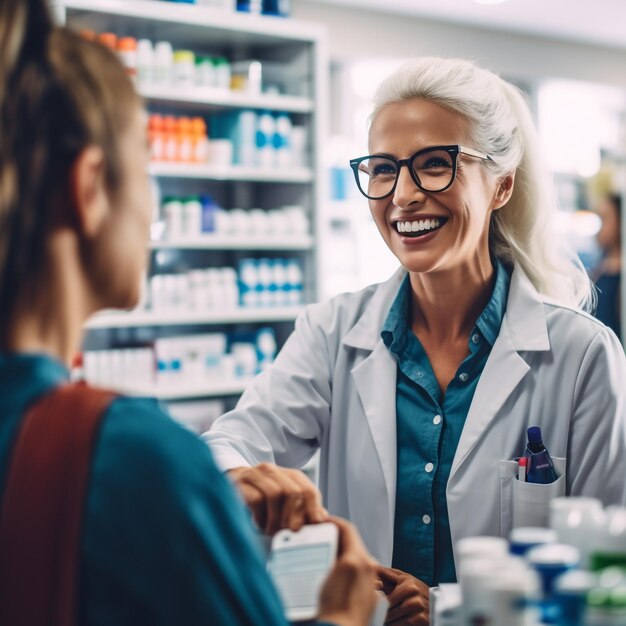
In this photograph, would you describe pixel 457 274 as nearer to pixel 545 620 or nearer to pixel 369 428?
pixel 369 428

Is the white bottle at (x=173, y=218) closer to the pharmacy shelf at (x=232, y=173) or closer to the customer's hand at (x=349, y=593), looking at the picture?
the pharmacy shelf at (x=232, y=173)

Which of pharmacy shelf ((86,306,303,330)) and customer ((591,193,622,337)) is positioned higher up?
customer ((591,193,622,337))

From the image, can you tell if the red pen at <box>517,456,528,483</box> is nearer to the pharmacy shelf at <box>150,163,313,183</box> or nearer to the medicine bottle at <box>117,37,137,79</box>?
the pharmacy shelf at <box>150,163,313,183</box>

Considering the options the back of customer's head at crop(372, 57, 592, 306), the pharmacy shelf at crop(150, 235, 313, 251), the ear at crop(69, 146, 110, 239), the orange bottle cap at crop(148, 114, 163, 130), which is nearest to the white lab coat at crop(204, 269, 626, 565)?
the back of customer's head at crop(372, 57, 592, 306)

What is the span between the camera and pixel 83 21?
14.1 ft

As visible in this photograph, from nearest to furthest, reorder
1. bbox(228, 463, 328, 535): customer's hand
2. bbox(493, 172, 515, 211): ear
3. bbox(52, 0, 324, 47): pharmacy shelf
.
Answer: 1. bbox(228, 463, 328, 535): customer's hand
2. bbox(493, 172, 515, 211): ear
3. bbox(52, 0, 324, 47): pharmacy shelf

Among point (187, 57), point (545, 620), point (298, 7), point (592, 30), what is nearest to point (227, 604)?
point (545, 620)

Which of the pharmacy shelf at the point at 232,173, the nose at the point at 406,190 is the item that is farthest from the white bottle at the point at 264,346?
the nose at the point at 406,190

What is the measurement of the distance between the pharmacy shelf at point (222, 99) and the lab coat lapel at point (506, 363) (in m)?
2.94

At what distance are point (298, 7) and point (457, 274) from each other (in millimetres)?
5162

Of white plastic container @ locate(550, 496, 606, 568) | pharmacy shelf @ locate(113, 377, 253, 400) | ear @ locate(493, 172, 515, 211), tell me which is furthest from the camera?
pharmacy shelf @ locate(113, 377, 253, 400)

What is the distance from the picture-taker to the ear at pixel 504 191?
6.66 ft

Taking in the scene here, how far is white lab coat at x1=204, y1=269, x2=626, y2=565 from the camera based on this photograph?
175cm

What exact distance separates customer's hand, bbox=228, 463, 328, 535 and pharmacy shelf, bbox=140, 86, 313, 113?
3.34 m
